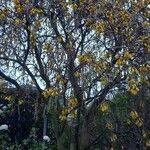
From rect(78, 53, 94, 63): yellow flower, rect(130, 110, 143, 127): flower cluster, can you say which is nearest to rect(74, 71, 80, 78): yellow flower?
rect(78, 53, 94, 63): yellow flower

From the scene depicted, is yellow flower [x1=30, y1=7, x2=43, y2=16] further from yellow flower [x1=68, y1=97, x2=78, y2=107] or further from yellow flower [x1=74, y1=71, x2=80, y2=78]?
yellow flower [x1=68, y1=97, x2=78, y2=107]

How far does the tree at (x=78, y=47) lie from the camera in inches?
226

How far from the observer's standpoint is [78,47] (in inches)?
247

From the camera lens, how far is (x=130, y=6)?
646cm

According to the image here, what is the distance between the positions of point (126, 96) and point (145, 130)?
649 millimetres

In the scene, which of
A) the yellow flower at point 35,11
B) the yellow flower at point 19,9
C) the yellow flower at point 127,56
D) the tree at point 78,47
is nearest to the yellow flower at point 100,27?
the tree at point 78,47

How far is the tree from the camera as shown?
5750 millimetres

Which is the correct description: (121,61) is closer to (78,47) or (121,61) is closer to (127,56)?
(127,56)

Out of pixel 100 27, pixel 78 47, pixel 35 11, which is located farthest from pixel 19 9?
pixel 100 27

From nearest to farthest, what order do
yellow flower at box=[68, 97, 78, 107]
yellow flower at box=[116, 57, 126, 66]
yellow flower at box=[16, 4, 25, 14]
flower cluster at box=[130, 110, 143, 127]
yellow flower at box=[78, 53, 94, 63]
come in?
yellow flower at box=[116, 57, 126, 66] → yellow flower at box=[78, 53, 94, 63] → yellow flower at box=[68, 97, 78, 107] → yellow flower at box=[16, 4, 25, 14] → flower cluster at box=[130, 110, 143, 127]

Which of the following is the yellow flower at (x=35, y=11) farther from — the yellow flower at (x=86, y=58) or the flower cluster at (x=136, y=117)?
the flower cluster at (x=136, y=117)

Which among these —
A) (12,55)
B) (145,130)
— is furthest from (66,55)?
(145,130)

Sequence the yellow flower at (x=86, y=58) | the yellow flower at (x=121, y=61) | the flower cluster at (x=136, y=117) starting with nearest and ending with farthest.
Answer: the yellow flower at (x=121, y=61)
the yellow flower at (x=86, y=58)
the flower cluster at (x=136, y=117)

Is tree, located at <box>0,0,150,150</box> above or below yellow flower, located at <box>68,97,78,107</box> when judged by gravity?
above
